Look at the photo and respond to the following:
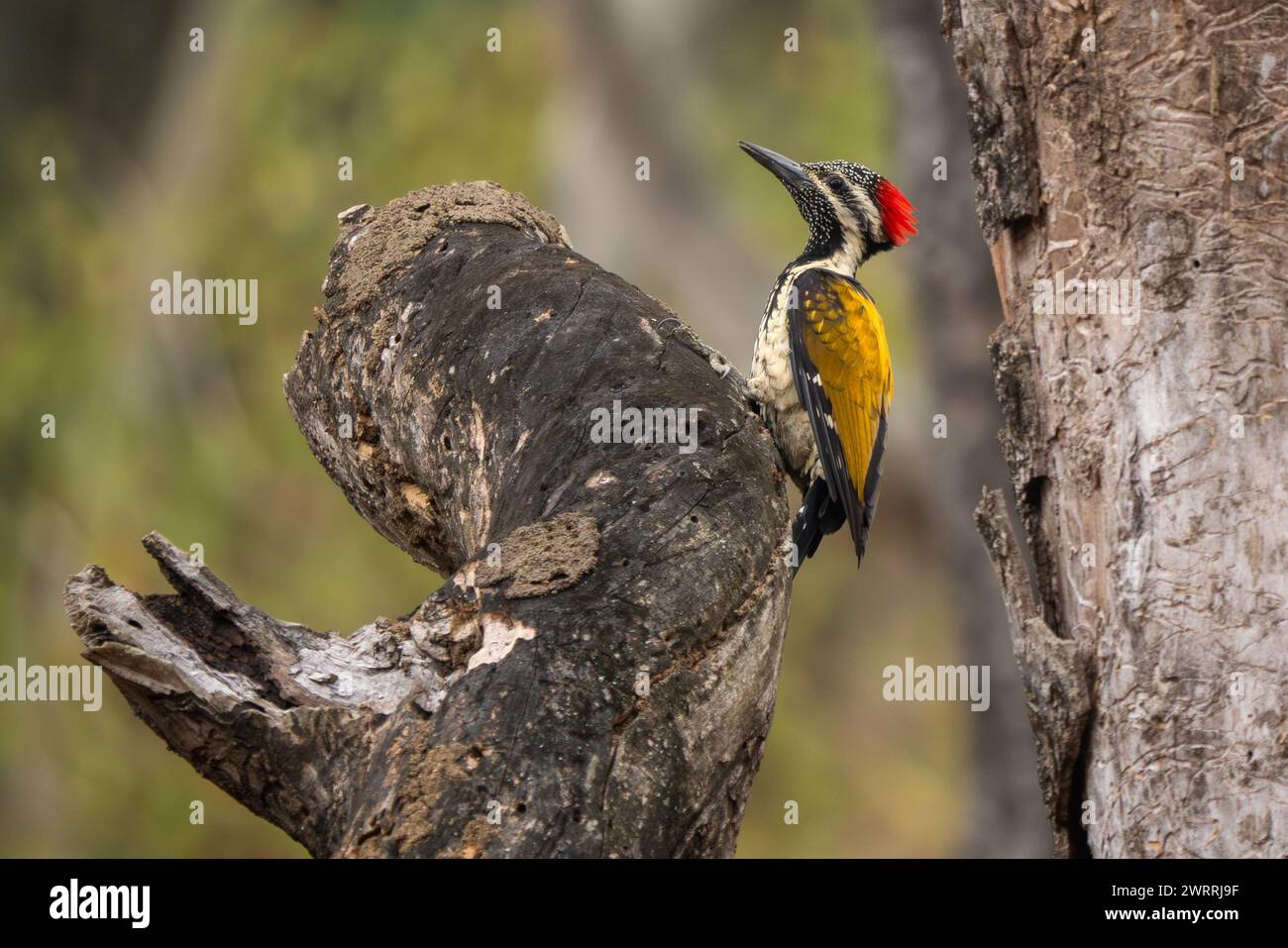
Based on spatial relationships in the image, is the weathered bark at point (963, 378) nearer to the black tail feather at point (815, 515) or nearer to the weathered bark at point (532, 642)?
the black tail feather at point (815, 515)

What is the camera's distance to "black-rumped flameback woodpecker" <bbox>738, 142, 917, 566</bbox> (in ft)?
13.9

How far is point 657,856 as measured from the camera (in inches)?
89.3

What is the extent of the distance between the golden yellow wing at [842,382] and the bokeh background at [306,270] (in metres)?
4.36

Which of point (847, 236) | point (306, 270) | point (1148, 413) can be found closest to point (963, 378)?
point (847, 236)

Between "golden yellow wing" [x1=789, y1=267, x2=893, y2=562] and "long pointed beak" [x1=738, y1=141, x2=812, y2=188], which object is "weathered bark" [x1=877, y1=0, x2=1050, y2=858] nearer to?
"long pointed beak" [x1=738, y1=141, x2=812, y2=188]

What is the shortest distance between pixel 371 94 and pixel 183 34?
158 cm

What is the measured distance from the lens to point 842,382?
430 centimetres

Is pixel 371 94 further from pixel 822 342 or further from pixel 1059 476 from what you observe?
pixel 1059 476

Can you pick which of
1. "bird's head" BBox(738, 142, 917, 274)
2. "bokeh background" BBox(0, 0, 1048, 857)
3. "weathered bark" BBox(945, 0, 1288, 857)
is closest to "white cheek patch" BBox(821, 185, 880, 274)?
"bird's head" BBox(738, 142, 917, 274)

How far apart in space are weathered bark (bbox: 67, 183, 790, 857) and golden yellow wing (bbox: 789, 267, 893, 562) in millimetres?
1137

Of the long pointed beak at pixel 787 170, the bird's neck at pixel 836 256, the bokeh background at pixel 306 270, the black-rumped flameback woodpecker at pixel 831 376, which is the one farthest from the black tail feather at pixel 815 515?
the bokeh background at pixel 306 270

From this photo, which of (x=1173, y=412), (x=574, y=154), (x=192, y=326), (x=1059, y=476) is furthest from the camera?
(x=192, y=326)

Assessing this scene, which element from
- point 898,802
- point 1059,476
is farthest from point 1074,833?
point 898,802

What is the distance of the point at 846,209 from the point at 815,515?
1084 mm
